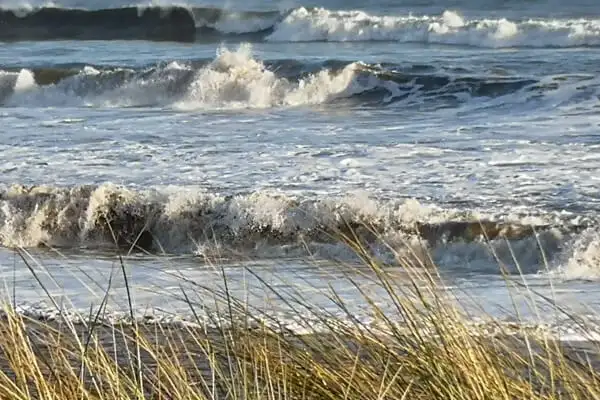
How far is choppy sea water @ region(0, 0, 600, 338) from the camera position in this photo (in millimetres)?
7355

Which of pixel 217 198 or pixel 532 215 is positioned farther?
pixel 217 198

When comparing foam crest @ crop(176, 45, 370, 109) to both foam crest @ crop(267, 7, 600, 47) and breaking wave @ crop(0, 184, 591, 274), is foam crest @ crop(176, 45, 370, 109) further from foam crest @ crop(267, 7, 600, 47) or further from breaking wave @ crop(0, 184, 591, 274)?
breaking wave @ crop(0, 184, 591, 274)

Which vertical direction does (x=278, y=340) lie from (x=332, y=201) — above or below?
above

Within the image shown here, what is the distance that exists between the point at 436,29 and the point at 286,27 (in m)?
5.09

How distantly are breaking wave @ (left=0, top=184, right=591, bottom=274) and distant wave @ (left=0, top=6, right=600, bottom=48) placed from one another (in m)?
15.8

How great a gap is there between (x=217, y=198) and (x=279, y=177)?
1.27 metres

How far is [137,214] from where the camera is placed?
9109 millimetres

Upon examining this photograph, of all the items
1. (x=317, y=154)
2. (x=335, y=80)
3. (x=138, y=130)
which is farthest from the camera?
(x=335, y=80)

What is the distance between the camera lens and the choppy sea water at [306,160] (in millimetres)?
7355

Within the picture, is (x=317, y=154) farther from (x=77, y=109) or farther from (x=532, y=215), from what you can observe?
(x=77, y=109)

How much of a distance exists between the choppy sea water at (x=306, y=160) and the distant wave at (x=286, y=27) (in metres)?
0.14

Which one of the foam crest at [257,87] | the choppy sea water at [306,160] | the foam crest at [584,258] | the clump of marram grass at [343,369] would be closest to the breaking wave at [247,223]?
the choppy sea water at [306,160]

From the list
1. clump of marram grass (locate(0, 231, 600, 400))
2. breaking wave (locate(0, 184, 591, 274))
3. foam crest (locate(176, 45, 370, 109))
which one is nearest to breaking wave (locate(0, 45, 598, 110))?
foam crest (locate(176, 45, 370, 109))

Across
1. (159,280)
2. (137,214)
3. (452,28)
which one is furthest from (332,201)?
(452,28)
